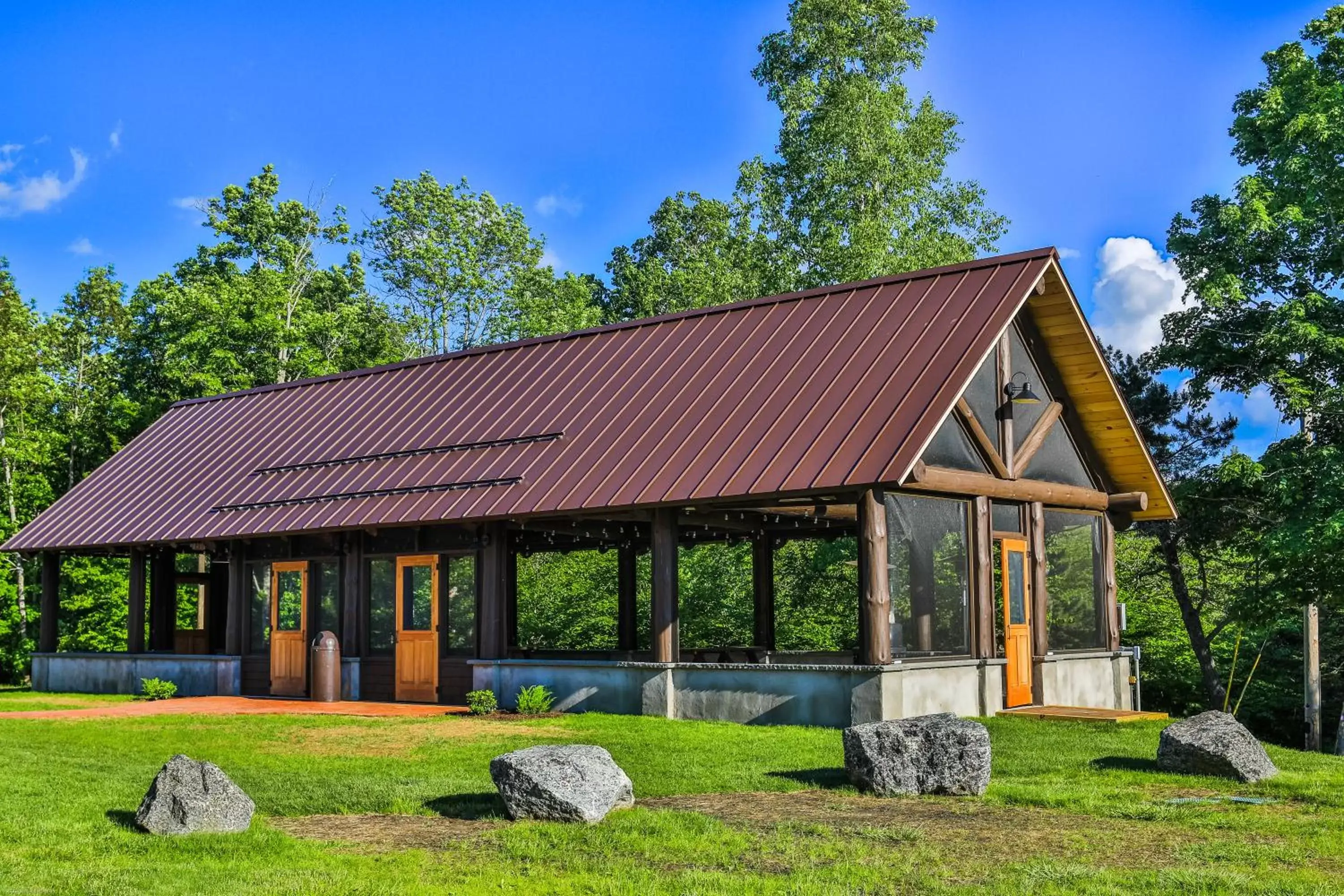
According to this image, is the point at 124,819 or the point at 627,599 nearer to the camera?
the point at 124,819

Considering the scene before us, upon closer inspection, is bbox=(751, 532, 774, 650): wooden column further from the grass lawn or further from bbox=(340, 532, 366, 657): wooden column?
the grass lawn

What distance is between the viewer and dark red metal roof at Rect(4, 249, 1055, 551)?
57.7ft

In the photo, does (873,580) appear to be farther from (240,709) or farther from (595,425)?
(240,709)

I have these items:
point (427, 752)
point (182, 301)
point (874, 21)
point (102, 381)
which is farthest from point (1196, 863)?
point (102, 381)

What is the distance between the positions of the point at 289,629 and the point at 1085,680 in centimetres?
1267

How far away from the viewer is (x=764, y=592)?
955 inches

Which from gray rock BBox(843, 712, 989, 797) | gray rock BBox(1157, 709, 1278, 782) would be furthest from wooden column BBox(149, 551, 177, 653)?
gray rock BBox(1157, 709, 1278, 782)

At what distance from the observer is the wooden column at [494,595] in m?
20.4

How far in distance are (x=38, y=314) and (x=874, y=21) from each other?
25704mm

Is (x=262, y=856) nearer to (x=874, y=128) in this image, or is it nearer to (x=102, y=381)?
(x=874, y=128)

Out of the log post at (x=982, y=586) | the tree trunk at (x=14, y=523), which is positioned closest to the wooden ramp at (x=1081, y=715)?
the log post at (x=982, y=586)

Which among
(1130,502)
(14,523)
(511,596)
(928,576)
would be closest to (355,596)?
(511,596)

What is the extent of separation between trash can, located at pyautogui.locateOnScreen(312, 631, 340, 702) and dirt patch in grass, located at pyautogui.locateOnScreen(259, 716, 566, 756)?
12.8 ft

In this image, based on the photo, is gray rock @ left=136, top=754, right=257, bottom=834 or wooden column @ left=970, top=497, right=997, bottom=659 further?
wooden column @ left=970, top=497, right=997, bottom=659
